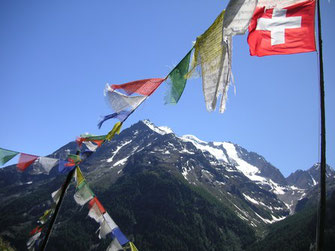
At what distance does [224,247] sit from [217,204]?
4038cm

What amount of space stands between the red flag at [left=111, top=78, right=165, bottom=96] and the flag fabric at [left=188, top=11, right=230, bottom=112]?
1161mm

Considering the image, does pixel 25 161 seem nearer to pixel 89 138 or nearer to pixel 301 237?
pixel 89 138

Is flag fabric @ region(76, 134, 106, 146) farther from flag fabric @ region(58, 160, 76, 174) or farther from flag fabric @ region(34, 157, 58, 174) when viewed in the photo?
flag fabric @ region(34, 157, 58, 174)

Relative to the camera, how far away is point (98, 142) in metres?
7.82

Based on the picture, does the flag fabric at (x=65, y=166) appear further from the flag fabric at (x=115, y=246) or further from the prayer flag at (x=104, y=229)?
the flag fabric at (x=115, y=246)

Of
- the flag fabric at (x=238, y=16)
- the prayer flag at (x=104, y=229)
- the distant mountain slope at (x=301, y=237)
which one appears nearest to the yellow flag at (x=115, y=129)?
the flag fabric at (x=238, y=16)

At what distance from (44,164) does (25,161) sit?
0.81 m

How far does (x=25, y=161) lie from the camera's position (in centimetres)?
734

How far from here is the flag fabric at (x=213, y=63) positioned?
5.74m

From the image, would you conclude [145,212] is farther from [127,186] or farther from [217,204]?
[217,204]

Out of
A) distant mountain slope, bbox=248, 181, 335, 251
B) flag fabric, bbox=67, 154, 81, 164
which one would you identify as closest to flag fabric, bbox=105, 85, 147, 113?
flag fabric, bbox=67, 154, 81, 164

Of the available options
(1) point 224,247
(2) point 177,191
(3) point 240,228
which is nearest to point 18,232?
(2) point 177,191

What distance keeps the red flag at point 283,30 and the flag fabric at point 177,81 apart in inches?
68.3

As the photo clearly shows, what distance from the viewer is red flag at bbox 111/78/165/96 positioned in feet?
21.0
